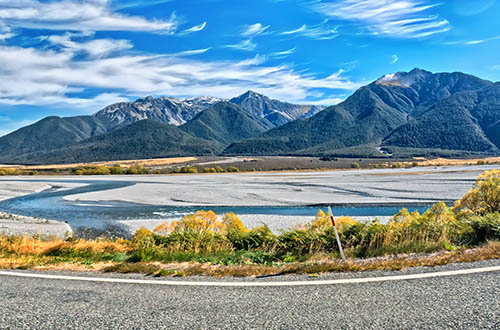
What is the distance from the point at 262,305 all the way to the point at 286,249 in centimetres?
504

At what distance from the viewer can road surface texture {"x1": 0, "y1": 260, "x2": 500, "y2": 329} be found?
525 centimetres

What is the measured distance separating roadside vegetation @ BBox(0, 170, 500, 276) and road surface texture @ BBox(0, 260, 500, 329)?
128 cm

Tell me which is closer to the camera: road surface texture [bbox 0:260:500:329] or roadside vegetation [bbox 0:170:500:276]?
road surface texture [bbox 0:260:500:329]

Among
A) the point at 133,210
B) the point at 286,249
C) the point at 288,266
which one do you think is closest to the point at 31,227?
the point at 133,210

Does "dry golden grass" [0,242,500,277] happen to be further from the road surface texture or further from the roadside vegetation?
the road surface texture

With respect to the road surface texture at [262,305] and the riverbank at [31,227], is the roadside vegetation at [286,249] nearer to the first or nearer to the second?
the road surface texture at [262,305]

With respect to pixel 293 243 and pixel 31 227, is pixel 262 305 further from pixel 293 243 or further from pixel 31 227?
pixel 31 227

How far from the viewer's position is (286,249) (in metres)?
10.9

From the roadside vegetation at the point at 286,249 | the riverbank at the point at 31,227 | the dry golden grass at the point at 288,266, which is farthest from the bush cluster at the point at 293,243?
the riverbank at the point at 31,227

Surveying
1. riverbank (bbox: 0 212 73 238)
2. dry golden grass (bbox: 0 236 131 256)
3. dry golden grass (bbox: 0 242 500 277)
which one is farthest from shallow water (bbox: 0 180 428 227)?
dry golden grass (bbox: 0 242 500 277)

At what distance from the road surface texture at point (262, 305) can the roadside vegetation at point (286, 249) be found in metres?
1.28

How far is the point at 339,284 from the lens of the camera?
22.6 ft

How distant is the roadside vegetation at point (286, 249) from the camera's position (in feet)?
27.7

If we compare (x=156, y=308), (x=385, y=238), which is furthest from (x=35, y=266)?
(x=385, y=238)
